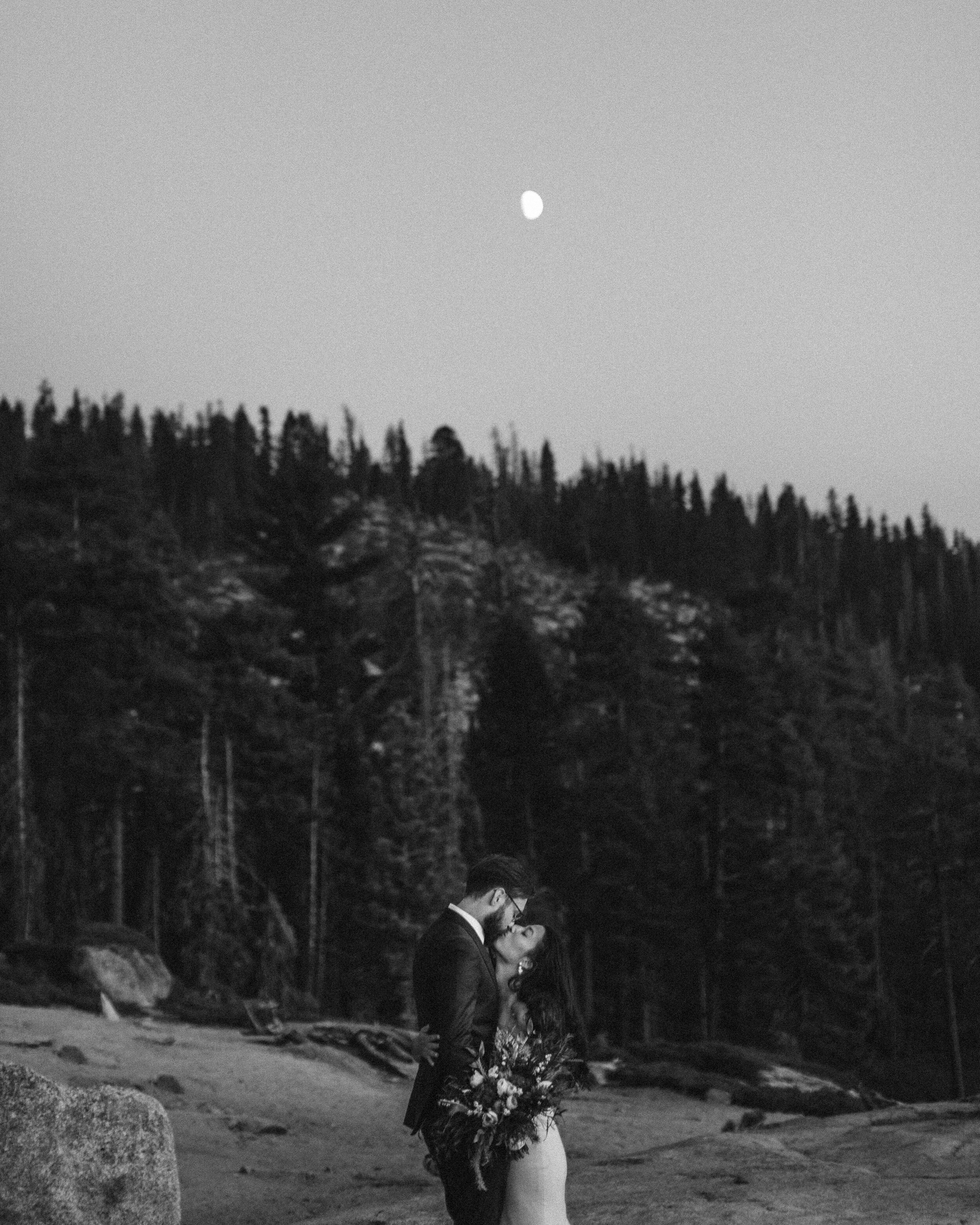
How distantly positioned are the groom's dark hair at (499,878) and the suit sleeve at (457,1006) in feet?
0.88

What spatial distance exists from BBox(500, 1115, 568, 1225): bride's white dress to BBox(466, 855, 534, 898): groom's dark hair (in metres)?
0.99

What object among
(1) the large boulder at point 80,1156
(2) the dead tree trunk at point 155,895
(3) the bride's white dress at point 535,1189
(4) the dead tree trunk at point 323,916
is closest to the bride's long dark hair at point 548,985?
(3) the bride's white dress at point 535,1189

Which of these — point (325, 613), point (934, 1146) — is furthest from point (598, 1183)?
point (325, 613)

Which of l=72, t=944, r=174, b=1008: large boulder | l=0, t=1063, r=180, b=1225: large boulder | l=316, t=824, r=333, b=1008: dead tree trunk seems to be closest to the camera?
l=0, t=1063, r=180, b=1225: large boulder

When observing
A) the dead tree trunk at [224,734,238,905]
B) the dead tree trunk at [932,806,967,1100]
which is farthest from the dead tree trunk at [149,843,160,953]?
the dead tree trunk at [932,806,967,1100]

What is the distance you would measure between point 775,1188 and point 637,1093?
13.5 metres

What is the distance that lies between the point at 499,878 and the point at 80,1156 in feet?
14.3

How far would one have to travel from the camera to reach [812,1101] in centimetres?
2080

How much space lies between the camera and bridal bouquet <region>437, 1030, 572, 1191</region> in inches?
216

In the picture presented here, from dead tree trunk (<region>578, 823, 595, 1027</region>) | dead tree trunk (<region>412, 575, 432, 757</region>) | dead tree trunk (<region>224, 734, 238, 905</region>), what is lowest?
dead tree trunk (<region>578, 823, 595, 1027</region>)

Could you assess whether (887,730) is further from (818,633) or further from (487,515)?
(487,515)

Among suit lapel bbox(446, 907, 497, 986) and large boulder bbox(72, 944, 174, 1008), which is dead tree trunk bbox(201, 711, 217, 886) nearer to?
large boulder bbox(72, 944, 174, 1008)

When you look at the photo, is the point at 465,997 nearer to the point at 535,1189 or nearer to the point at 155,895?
the point at 535,1189

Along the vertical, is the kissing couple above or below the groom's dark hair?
below
